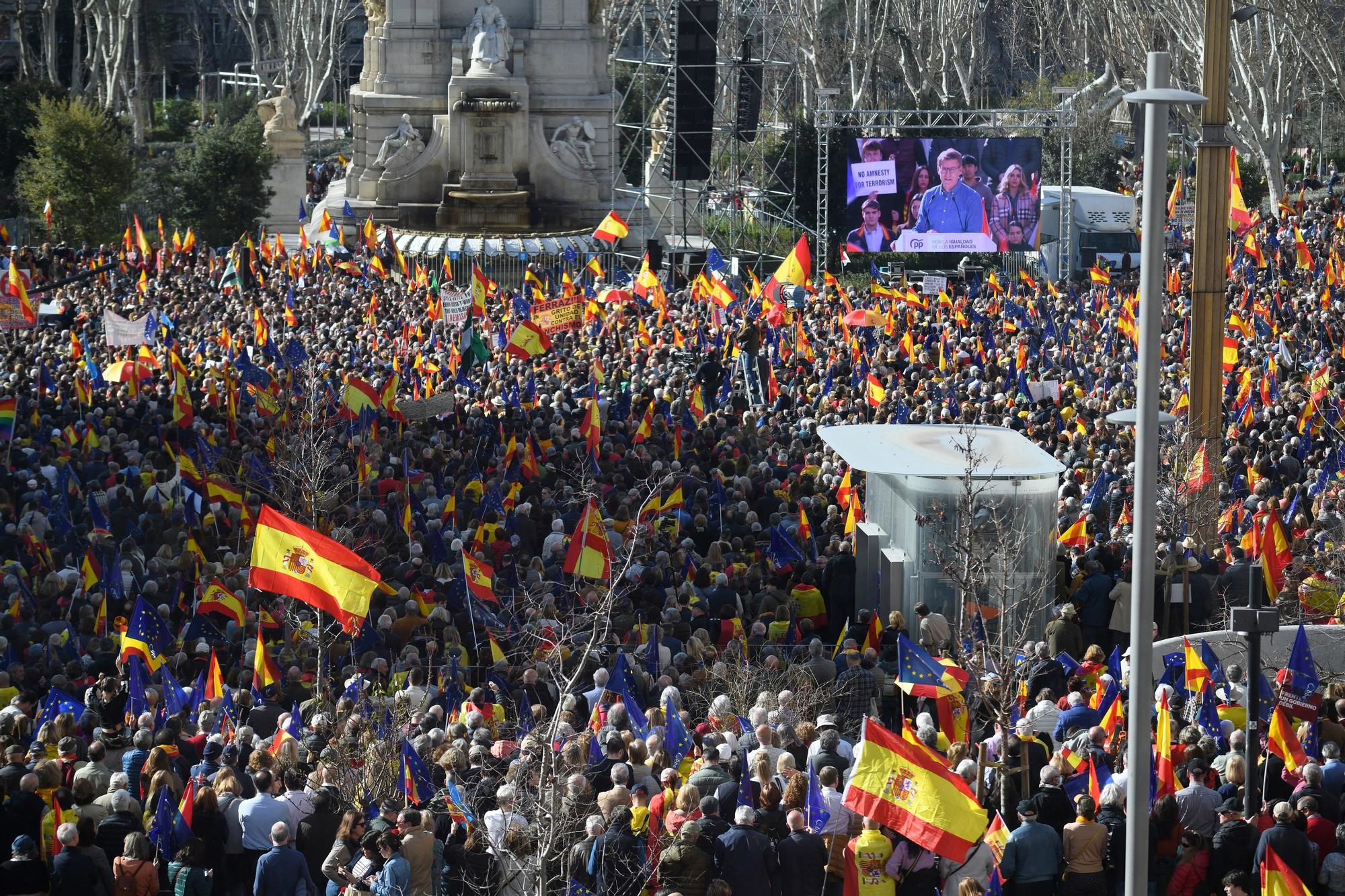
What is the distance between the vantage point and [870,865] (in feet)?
35.7

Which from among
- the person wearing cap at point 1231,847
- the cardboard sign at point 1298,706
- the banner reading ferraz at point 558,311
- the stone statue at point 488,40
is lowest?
the person wearing cap at point 1231,847

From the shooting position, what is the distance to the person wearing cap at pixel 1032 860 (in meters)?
11.1

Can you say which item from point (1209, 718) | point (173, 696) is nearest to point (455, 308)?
point (173, 696)

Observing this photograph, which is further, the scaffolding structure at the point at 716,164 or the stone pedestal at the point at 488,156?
the stone pedestal at the point at 488,156

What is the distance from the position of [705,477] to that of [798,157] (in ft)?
102

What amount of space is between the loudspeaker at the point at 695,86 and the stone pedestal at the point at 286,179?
50.4ft

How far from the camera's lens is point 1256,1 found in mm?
44719

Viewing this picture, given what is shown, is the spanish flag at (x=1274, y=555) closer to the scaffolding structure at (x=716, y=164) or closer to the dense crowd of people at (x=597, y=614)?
the dense crowd of people at (x=597, y=614)

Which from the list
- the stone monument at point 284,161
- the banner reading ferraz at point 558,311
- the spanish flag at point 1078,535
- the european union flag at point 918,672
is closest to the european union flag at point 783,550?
the spanish flag at point 1078,535

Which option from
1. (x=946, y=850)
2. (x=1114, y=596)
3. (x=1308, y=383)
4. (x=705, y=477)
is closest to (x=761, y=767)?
(x=946, y=850)

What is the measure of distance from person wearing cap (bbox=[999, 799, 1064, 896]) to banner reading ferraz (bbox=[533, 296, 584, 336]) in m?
19.2

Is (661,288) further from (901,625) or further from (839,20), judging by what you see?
(839,20)

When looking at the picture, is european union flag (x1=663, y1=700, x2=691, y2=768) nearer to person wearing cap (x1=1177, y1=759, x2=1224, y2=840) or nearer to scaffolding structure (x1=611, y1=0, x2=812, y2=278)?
person wearing cap (x1=1177, y1=759, x2=1224, y2=840)

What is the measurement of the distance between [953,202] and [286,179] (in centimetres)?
2019
